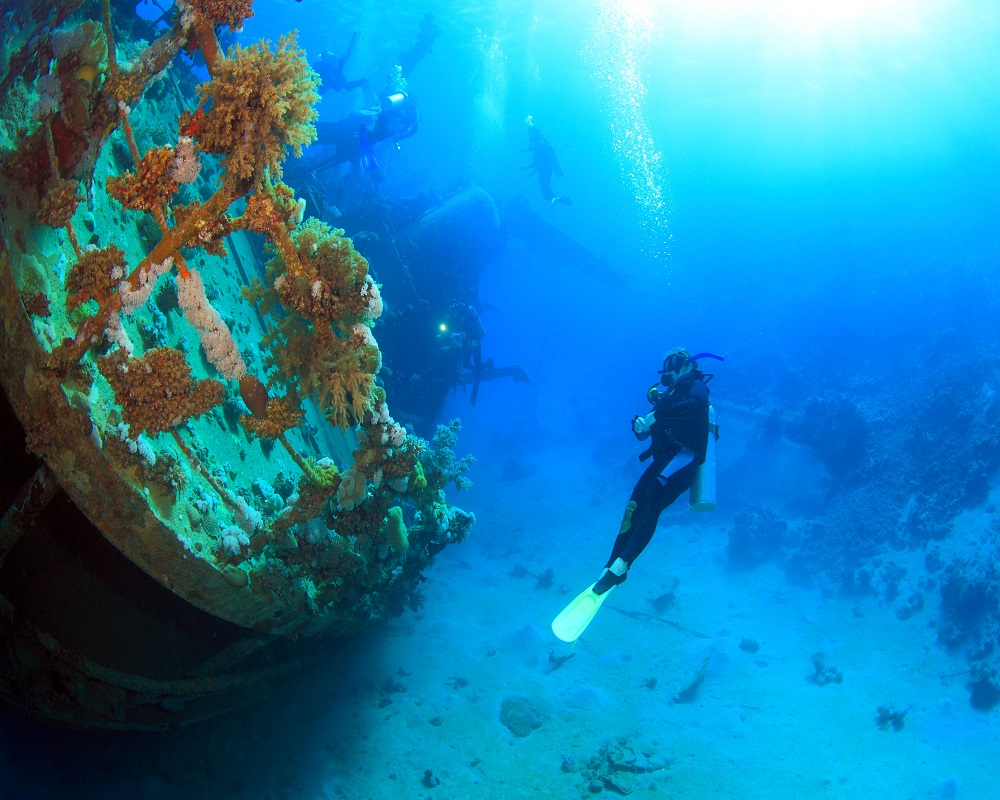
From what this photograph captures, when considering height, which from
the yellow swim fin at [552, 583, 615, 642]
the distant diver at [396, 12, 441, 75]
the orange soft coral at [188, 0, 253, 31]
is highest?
the distant diver at [396, 12, 441, 75]

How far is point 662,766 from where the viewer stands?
6867 millimetres

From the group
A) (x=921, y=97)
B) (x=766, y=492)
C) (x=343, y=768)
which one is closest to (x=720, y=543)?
(x=766, y=492)

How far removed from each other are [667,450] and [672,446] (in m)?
0.07

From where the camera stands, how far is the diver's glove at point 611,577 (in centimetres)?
504

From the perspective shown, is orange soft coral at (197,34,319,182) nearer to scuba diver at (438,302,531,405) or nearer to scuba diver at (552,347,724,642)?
scuba diver at (552,347,724,642)

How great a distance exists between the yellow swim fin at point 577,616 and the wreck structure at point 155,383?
80.8 inches

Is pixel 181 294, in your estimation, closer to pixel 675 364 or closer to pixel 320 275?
pixel 320 275

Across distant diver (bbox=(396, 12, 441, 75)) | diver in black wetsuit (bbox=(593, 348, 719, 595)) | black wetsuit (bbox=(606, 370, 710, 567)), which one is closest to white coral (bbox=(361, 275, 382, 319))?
diver in black wetsuit (bbox=(593, 348, 719, 595))

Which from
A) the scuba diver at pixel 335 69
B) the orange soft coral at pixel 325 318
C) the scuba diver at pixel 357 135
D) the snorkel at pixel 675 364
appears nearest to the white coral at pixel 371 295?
the orange soft coral at pixel 325 318

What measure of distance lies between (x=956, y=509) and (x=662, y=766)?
13041 mm

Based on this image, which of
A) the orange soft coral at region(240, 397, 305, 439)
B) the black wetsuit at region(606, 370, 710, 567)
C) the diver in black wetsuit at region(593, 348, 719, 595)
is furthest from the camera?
the black wetsuit at region(606, 370, 710, 567)

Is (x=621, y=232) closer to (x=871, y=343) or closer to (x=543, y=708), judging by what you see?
(x=871, y=343)

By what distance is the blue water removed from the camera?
30.9ft

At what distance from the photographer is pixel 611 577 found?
5.07 metres
